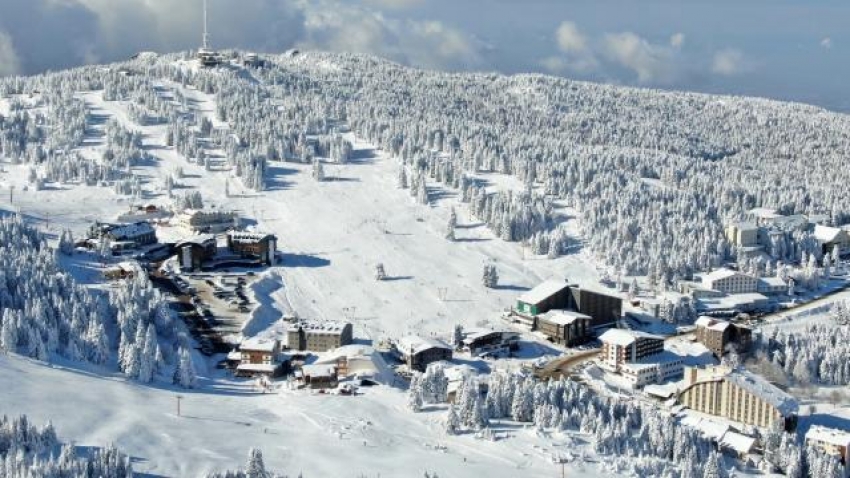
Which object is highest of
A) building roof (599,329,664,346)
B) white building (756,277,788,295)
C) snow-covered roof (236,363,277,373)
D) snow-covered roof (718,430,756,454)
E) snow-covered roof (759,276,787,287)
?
snow-covered roof (759,276,787,287)

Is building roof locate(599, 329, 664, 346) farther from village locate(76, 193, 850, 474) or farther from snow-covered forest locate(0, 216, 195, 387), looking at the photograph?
snow-covered forest locate(0, 216, 195, 387)

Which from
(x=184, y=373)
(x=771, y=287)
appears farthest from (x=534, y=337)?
(x=184, y=373)

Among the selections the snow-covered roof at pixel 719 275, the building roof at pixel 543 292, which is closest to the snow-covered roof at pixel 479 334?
the building roof at pixel 543 292

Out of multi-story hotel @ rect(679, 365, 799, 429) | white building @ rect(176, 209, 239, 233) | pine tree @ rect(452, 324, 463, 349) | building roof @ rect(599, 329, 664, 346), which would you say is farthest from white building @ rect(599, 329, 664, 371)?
white building @ rect(176, 209, 239, 233)

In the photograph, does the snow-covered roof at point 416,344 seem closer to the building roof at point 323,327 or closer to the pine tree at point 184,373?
the building roof at point 323,327

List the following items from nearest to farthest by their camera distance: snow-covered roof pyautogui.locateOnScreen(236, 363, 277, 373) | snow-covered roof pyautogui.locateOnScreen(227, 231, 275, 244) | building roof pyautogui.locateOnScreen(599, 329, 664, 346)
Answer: snow-covered roof pyautogui.locateOnScreen(236, 363, 277, 373), building roof pyautogui.locateOnScreen(599, 329, 664, 346), snow-covered roof pyautogui.locateOnScreen(227, 231, 275, 244)

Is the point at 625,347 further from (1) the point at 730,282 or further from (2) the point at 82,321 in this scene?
(2) the point at 82,321
